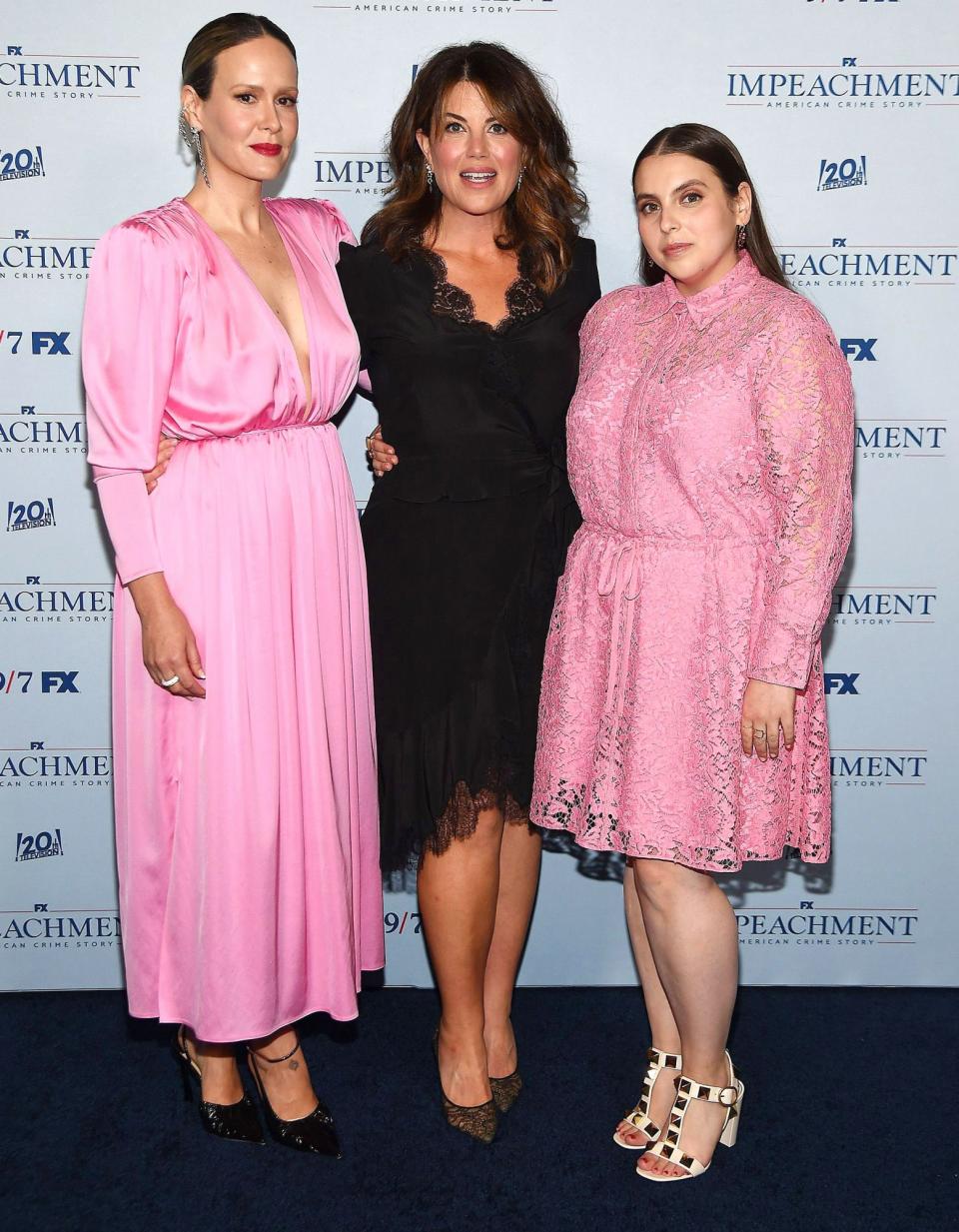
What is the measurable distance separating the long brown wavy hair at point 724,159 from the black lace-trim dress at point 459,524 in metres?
0.42

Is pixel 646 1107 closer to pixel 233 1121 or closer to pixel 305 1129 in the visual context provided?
pixel 305 1129

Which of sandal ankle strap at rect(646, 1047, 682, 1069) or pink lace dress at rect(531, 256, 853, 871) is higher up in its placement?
pink lace dress at rect(531, 256, 853, 871)

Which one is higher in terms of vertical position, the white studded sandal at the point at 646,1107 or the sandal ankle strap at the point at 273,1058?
the sandal ankle strap at the point at 273,1058

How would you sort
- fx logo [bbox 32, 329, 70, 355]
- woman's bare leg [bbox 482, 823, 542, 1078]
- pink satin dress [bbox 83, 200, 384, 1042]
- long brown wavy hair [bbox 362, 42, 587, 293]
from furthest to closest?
fx logo [bbox 32, 329, 70, 355], woman's bare leg [bbox 482, 823, 542, 1078], long brown wavy hair [bbox 362, 42, 587, 293], pink satin dress [bbox 83, 200, 384, 1042]

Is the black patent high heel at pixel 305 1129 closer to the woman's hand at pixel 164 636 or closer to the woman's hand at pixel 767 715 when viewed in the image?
the woman's hand at pixel 164 636

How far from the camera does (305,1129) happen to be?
2.49m

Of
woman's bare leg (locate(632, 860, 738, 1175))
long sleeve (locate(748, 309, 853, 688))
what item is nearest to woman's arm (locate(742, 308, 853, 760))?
long sleeve (locate(748, 309, 853, 688))

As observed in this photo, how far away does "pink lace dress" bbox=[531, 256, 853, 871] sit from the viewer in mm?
2053

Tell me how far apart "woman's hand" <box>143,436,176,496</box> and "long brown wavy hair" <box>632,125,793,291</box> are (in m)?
0.97

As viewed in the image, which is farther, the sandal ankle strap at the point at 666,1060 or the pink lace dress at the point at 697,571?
the sandal ankle strap at the point at 666,1060

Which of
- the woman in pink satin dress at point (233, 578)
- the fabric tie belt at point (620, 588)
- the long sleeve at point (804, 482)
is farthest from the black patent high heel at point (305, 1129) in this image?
the long sleeve at point (804, 482)

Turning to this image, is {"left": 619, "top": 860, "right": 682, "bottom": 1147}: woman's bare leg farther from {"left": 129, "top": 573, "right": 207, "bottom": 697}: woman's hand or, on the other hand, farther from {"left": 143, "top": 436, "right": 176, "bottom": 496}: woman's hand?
{"left": 143, "top": 436, "right": 176, "bottom": 496}: woman's hand

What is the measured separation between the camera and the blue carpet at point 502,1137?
90.7 inches

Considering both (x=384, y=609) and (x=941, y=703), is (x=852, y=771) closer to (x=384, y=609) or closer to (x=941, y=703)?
(x=941, y=703)
